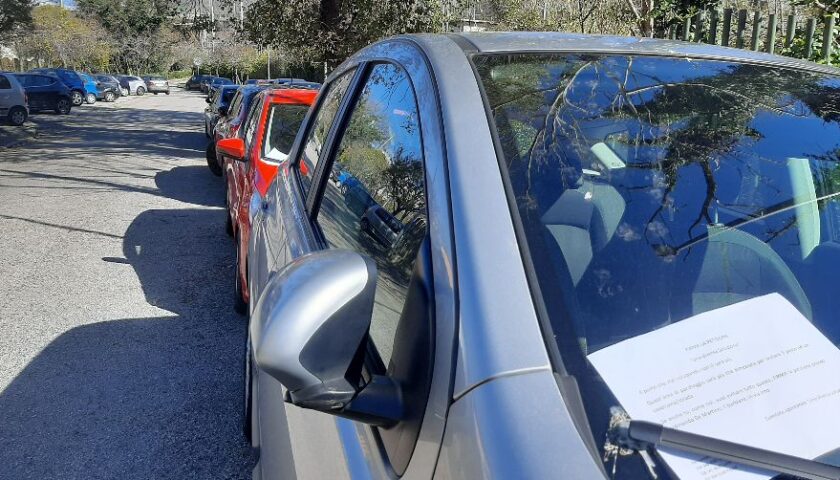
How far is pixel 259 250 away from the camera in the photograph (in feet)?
11.7

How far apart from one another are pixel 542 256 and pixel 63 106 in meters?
32.8

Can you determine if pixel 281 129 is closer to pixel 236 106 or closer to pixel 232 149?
pixel 232 149

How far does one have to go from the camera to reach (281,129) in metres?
7.40

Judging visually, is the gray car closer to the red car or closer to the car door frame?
the car door frame

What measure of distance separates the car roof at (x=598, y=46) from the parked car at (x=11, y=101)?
2418 cm

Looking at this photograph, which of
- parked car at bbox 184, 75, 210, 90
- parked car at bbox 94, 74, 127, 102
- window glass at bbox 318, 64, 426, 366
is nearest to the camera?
window glass at bbox 318, 64, 426, 366

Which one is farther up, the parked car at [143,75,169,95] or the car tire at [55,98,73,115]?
the car tire at [55,98,73,115]

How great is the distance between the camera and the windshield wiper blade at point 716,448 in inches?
47.9

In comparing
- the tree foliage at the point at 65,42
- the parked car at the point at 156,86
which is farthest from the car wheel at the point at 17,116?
the parked car at the point at 156,86

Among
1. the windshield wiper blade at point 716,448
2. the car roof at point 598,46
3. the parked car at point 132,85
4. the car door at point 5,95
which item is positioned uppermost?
the car roof at point 598,46

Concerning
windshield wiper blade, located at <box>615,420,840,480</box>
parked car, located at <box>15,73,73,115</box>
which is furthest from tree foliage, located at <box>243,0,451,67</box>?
parked car, located at <box>15,73,73,115</box>

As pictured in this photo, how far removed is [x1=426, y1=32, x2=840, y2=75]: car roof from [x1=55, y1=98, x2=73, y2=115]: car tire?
1242 inches

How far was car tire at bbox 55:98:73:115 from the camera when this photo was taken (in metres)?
30.4

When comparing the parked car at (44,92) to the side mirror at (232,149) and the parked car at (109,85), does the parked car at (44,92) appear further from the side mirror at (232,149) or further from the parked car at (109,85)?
the side mirror at (232,149)
